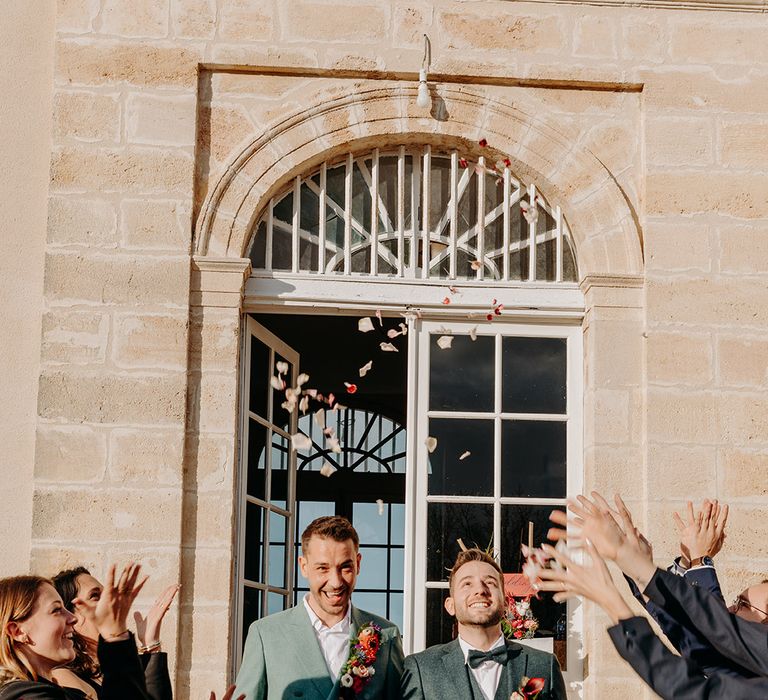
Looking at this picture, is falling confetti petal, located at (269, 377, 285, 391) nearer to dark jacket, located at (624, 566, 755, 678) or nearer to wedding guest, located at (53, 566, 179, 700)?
wedding guest, located at (53, 566, 179, 700)

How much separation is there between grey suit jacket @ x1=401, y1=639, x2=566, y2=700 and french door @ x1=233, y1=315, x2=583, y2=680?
989mm

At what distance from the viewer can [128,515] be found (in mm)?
6059

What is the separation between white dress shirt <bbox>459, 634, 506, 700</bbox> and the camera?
17.2ft

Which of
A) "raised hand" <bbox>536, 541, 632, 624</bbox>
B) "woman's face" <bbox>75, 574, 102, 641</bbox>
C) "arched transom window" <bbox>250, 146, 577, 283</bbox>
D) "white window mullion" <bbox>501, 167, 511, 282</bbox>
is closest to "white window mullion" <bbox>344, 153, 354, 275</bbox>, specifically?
"arched transom window" <bbox>250, 146, 577, 283</bbox>

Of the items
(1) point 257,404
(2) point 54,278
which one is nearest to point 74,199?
(2) point 54,278

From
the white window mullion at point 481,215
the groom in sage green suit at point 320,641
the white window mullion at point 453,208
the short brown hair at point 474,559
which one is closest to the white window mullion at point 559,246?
the white window mullion at point 481,215

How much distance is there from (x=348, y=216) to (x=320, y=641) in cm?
214

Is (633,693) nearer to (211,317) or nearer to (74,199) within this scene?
(211,317)

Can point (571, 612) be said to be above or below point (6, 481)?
below

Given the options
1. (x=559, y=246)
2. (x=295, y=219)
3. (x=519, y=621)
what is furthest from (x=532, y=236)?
(x=519, y=621)

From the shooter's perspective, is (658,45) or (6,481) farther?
(658,45)

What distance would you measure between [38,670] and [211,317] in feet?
8.48

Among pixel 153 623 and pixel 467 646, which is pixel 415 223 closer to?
pixel 467 646

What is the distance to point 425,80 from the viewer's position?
648cm
